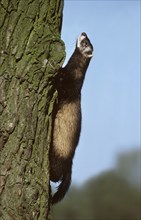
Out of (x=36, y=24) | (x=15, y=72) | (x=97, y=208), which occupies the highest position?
(x=36, y=24)

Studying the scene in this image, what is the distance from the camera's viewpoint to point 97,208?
956 inches

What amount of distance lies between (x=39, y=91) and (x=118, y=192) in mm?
21269

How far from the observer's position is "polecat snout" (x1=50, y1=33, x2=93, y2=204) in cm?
411

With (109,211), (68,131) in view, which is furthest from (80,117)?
(109,211)

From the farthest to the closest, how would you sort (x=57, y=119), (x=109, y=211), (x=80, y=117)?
(x=109, y=211), (x=80, y=117), (x=57, y=119)

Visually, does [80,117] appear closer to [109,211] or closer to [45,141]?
[45,141]

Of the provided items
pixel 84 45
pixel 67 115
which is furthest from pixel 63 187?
pixel 84 45

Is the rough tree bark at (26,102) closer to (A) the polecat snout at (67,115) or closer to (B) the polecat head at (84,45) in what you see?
(A) the polecat snout at (67,115)

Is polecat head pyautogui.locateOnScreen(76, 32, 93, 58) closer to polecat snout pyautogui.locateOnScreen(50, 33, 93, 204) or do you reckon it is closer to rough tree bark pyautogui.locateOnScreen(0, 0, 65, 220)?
polecat snout pyautogui.locateOnScreen(50, 33, 93, 204)

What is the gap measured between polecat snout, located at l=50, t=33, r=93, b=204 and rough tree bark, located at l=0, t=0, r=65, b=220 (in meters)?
0.47

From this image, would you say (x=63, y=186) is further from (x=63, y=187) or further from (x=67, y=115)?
(x=67, y=115)

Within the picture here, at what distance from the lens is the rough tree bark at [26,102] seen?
3.36m

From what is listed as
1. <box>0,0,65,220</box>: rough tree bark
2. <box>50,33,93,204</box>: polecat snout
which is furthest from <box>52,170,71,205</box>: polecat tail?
<box>0,0,65,220</box>: rough tree bark

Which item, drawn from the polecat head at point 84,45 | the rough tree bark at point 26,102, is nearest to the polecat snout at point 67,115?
the polecat head at point 84,45
